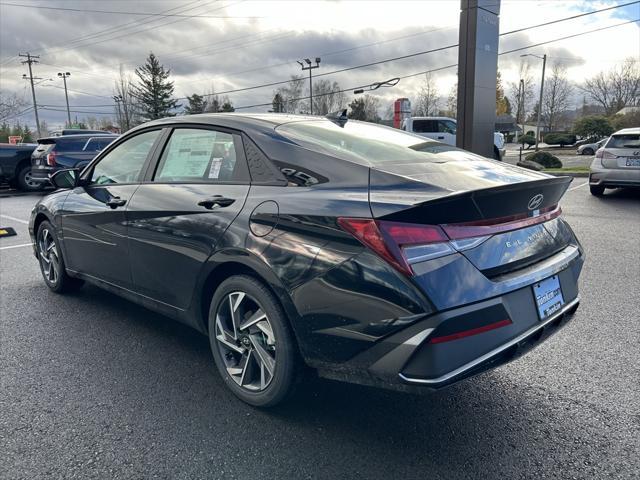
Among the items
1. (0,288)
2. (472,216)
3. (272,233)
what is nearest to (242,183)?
(272,233)

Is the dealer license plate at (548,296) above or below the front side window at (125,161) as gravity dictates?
below

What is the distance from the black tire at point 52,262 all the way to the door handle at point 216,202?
93.6 inches

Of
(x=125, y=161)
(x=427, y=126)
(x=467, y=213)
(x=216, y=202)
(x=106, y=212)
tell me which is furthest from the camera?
(x=427, y=126)

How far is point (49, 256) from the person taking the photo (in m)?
4.77

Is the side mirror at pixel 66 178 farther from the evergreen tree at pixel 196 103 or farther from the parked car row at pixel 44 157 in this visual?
the evergreen tree at pixel 196 103

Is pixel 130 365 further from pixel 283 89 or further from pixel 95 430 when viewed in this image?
pixel 283 89

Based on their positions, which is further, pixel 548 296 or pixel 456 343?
pixel 548 296

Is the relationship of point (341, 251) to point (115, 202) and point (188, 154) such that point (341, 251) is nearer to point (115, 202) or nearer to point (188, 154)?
point (188, 154)

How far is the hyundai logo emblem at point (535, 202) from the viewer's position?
2387 millimetres

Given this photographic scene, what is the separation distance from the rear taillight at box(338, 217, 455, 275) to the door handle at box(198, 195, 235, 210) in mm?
956

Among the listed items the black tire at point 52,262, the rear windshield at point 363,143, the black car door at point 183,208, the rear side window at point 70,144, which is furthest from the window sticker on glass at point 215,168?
the rear side window at point 70,144

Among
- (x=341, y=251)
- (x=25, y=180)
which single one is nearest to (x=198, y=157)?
(x=341, y=251)

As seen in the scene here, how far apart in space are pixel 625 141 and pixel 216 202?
969cm

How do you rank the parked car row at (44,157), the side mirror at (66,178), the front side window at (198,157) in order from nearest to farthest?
the front side window at (198,157)
the side mirror at (66,178)
the parked car row at (44,157)
